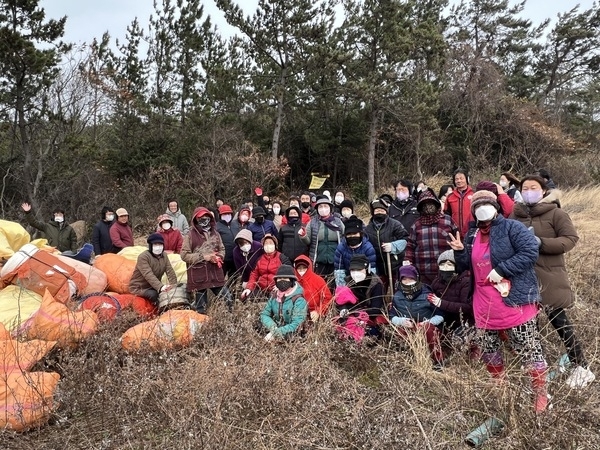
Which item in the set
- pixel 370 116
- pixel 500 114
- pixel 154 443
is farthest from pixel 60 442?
pixel 500 114

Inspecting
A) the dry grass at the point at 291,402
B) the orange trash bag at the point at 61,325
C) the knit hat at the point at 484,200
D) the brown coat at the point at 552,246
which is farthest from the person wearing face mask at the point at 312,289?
the orange trash bag at the point at 61,325

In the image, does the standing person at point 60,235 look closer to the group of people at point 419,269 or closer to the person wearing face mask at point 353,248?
the group of people at point 419,269

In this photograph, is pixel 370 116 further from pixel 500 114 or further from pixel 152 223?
pixel 152 223

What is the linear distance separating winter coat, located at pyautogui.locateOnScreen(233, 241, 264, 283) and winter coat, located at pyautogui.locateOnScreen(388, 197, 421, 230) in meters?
1.85

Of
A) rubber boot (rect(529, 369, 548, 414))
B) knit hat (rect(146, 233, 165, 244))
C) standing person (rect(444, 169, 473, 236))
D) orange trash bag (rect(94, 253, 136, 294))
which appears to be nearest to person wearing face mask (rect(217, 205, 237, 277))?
knit hat (rect(146, 233, 165, 244))

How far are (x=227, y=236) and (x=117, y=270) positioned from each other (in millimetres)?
1547

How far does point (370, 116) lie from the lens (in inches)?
685

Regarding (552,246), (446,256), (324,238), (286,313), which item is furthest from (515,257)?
(324,238)

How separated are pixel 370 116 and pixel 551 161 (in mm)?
7428

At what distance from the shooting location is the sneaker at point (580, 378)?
2.66m

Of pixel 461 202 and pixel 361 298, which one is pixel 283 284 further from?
pixel 461 202

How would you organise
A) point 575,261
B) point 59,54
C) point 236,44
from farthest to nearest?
point 236,44 < point 59,54 < point 575,261

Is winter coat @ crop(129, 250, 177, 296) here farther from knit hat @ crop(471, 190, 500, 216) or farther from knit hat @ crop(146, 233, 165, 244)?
knit hat @ crop(471, 190, 500, 216)

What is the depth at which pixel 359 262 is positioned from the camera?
4336mm
